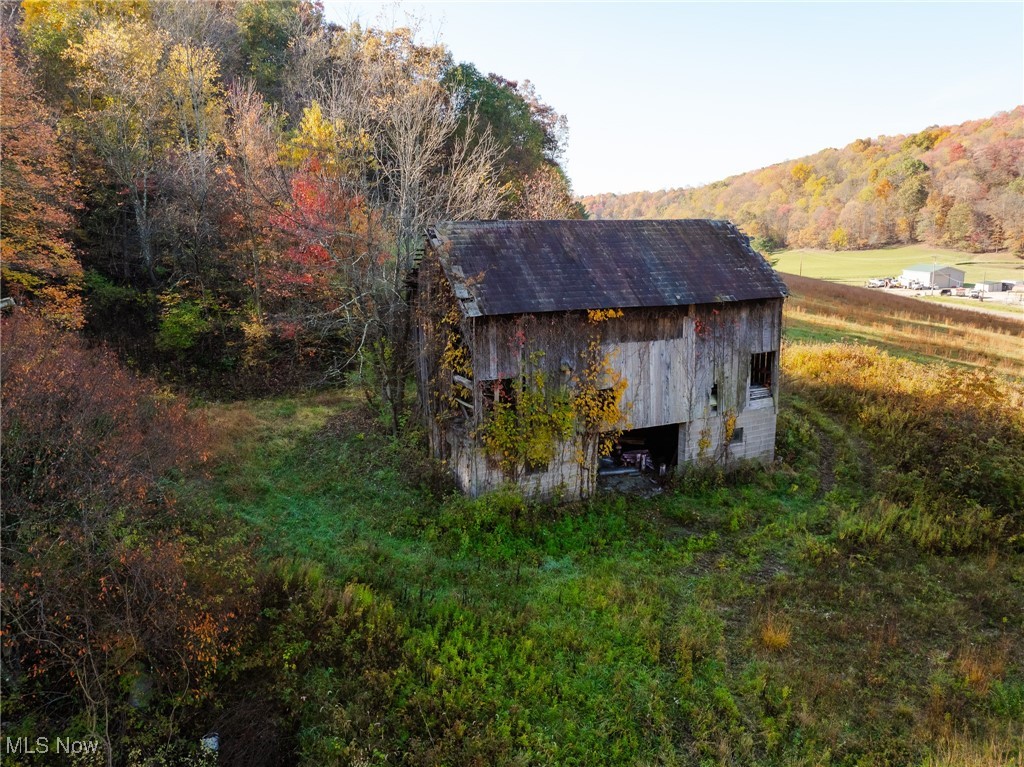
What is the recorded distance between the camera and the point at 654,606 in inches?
391

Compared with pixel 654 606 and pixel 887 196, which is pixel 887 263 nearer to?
pixel 887 196

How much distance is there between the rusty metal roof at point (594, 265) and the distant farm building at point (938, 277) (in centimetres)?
5041

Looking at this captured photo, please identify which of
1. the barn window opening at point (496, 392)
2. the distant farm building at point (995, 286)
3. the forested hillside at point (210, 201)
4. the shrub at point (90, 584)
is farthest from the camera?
the distant farm building at point (995, 286)

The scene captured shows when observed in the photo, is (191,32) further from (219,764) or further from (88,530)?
(219,764)

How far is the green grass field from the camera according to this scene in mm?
60062

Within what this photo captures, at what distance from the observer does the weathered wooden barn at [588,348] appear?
12898 mm

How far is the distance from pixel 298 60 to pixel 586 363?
2831 cm

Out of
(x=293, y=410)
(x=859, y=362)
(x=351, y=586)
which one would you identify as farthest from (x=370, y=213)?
(x=859, y=362)

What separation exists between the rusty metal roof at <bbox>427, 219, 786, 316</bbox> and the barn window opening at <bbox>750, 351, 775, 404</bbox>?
65.0 inches

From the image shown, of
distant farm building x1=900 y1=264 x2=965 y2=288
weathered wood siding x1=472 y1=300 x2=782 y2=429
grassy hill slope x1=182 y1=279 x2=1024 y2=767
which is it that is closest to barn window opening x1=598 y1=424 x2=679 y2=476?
weathered wood siding x1=472 y1=300 x2=782 y2=429

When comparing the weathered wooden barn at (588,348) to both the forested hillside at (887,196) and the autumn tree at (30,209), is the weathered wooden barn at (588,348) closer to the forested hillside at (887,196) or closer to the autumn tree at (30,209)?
the autumn tree at (30,209)

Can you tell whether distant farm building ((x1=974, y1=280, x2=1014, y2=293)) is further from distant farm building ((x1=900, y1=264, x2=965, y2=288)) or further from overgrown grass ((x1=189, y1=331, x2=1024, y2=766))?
overgrown grass ((x1=189, y1=331, x2=1024, y2=766))

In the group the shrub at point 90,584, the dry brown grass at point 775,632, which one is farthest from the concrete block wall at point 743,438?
the shrub at point 90,584

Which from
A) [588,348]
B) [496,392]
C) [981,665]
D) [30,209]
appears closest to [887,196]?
[588,348]
